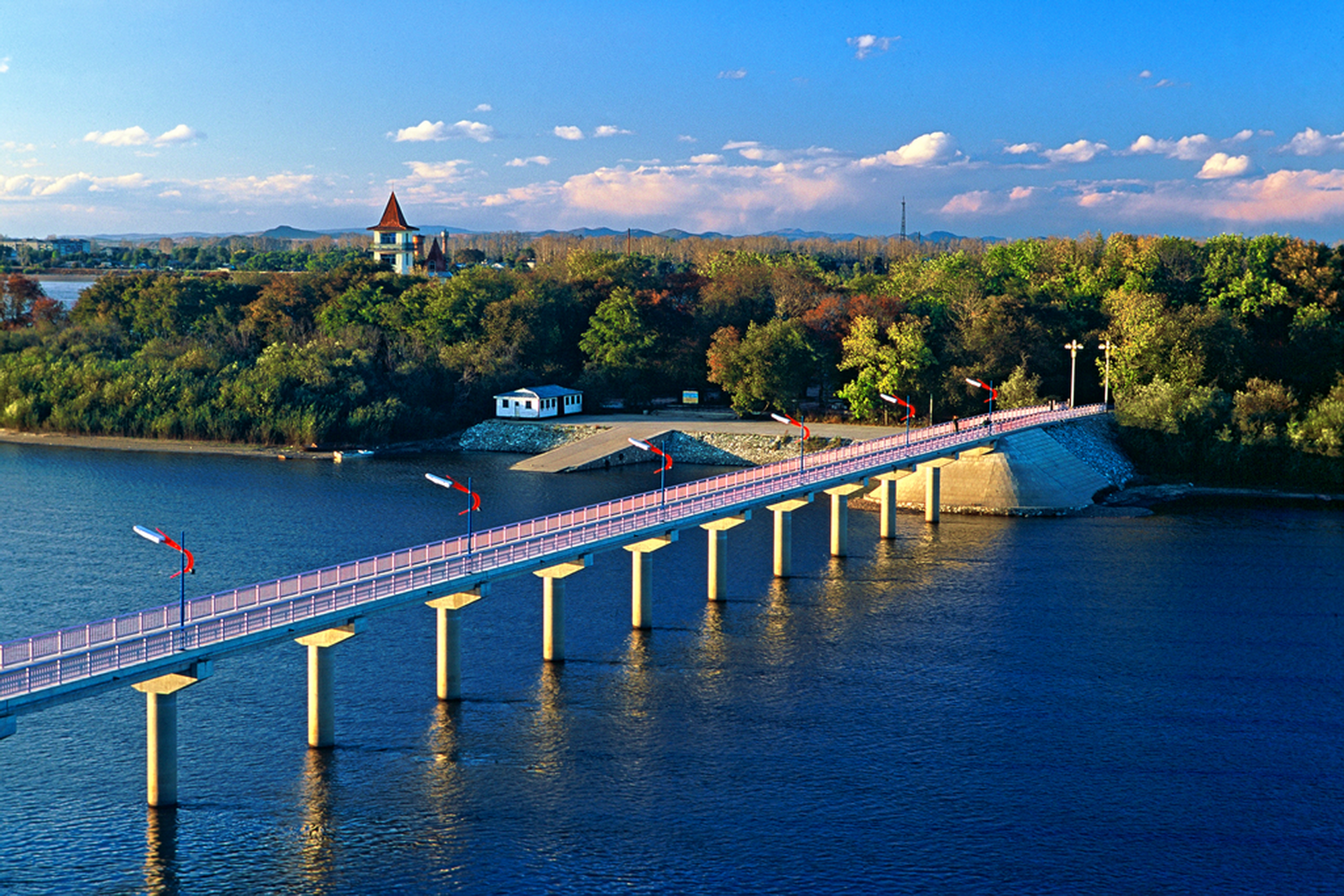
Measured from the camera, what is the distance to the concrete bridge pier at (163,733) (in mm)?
37094

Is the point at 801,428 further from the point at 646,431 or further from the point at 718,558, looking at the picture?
the point at 718,558

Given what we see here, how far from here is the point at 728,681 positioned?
1965 inches

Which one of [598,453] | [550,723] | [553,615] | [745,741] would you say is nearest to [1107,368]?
[598,453]

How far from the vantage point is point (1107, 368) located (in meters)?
109

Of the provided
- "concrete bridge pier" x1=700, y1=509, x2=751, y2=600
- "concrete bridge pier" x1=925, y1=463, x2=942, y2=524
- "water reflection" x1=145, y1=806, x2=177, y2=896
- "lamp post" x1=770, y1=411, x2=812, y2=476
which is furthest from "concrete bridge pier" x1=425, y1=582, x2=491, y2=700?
"concrete bridge pier" x1=925, y1=463, x2=942, y2=524

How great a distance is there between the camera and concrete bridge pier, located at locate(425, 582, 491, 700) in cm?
4675

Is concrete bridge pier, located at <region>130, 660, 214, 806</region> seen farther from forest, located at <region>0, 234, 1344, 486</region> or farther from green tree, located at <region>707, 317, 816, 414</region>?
green tree, located at <region>707, 317, 816, 414</region>

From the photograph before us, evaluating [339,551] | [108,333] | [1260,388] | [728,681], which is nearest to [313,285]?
[108,333]

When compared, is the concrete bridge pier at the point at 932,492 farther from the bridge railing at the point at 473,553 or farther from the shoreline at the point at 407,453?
the shoreline at the point at 407,453

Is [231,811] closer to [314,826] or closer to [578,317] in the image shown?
[314,826]

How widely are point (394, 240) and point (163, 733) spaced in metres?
161

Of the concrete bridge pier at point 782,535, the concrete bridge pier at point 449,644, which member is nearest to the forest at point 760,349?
the concrete bridge pier at point 782,535

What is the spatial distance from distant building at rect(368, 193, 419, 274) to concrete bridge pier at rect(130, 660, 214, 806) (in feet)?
505

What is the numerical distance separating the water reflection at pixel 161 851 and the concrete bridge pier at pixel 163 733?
0.45 m
